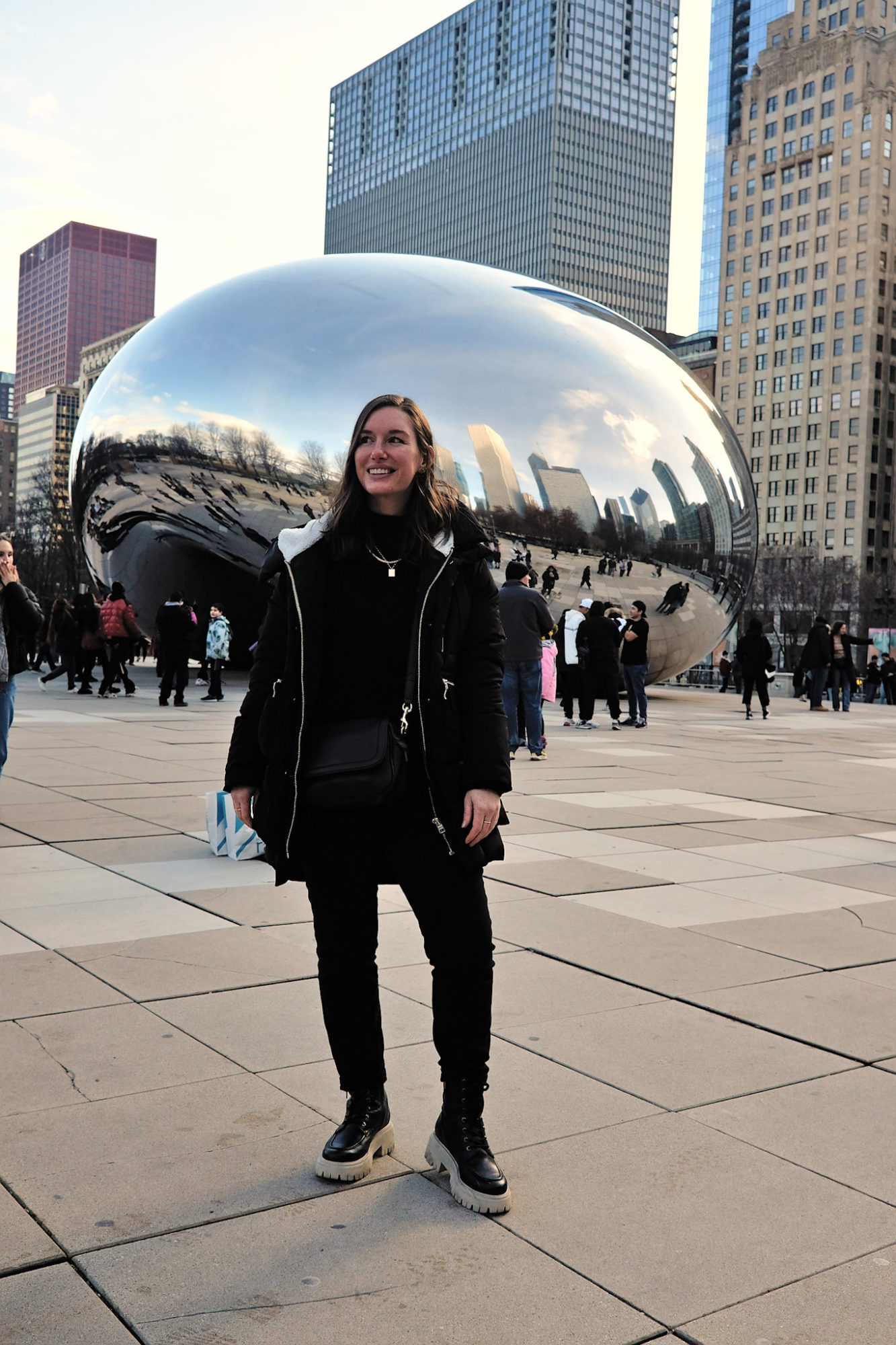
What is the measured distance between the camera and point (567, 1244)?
2482 mm

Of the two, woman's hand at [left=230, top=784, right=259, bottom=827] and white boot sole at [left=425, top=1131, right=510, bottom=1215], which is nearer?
white boot sole at [left=425, top=1131, right=510, bottom=1215]

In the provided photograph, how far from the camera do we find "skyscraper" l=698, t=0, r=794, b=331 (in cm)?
16162

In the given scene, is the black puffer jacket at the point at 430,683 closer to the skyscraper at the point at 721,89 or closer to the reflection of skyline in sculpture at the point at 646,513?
the reflection of skyline in sculpture at the point at 646,513

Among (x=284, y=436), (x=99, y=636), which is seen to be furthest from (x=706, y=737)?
(x=99, y=636)

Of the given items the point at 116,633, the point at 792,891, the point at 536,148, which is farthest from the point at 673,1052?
the point at 536,148

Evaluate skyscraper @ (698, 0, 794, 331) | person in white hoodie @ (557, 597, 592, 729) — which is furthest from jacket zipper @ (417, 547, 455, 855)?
skyscraper @ (698, 0, 794, 331)

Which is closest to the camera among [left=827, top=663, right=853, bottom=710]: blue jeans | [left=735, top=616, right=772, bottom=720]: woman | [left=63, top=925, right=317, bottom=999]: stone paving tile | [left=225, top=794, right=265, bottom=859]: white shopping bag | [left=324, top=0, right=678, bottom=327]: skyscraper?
[left=63, top=925, right=317, bottom=999]: stone paving tile

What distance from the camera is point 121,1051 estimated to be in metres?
3.45

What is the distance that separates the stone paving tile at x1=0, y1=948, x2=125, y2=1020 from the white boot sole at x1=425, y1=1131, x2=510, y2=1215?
4.89 feet

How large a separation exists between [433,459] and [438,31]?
7981 inches

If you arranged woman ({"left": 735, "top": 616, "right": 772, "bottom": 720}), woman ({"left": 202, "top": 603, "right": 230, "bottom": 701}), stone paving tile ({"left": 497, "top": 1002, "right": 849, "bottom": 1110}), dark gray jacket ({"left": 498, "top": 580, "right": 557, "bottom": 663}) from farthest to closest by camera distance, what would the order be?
woman ({"left": 735, "top": 616, "right": 772, "bottom": 720}) < woman ({"left": 202, "top": 603, "right": 230, "bottom": 701}) < dark gray jacket ({"left": 498, "top": 580, "right": 557, "bottom": 663}) < stone paving tile ({"left": 497, "top": 1002, "right": 849, "bottom": 1110})

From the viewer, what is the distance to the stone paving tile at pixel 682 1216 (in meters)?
2.36

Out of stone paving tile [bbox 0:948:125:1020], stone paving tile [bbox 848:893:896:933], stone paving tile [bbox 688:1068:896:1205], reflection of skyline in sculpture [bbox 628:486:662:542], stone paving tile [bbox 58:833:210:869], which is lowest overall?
stone paving tile [bbox 688:1068:896:1205]

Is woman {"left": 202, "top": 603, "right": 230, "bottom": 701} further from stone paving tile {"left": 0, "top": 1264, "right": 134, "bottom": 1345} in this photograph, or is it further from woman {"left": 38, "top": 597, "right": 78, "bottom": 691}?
stone paving tile {"left": 0, "top": 1264, "right": 134, "bottom": 1345}
